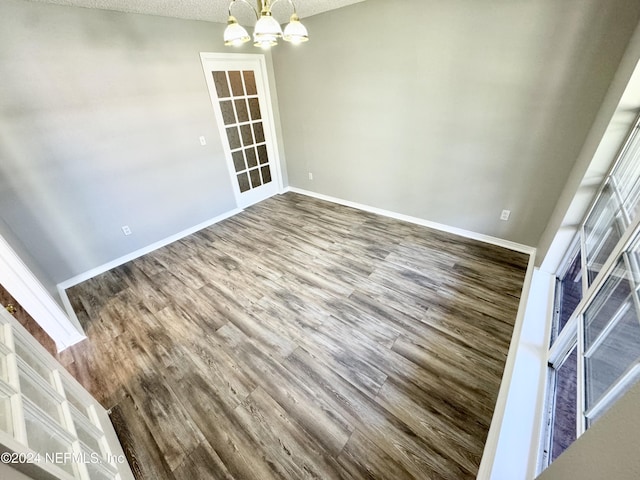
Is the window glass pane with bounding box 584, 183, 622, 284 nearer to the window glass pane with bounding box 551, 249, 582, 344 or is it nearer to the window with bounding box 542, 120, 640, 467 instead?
the window with bounding box 542, 120, 640, 467

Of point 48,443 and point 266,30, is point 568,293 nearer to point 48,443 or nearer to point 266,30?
point 266,30

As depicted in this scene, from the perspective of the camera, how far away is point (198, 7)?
241 centimetres

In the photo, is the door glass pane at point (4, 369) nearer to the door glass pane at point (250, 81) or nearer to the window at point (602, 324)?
the window at point (602, 324)

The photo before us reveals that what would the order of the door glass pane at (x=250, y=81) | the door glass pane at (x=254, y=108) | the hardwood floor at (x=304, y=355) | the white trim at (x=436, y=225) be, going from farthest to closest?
the door glass pane at (x=254, y=108) < the door glass pane at (x=250, y=81) < the white trim at (x=436, y=225) < the hardwood floor at (x=304, y=355)

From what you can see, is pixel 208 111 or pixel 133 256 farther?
pixel 208 111

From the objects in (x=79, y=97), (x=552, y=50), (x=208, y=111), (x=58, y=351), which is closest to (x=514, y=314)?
(x=552, y=50)

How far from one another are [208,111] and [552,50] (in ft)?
11.3

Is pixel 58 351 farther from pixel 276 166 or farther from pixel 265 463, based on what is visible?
pixel 276 166

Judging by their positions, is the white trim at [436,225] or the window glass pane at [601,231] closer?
the window glass pane at [601,231]

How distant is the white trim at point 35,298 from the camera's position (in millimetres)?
1537

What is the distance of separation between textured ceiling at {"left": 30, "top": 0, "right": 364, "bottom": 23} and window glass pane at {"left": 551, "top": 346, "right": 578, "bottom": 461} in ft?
11.5

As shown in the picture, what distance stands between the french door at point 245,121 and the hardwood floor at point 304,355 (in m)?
1.38

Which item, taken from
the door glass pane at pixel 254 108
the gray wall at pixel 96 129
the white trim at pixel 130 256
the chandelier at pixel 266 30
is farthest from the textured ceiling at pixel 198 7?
the white trim at pixel 130 256

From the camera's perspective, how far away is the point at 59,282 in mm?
2529
